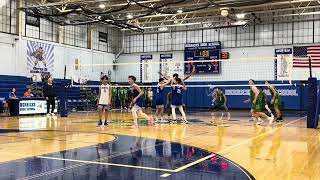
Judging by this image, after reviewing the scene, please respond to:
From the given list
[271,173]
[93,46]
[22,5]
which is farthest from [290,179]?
[93,46]

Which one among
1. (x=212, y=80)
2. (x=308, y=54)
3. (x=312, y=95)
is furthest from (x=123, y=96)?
(x=312, y=95)

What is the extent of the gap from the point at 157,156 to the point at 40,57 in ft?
66.3

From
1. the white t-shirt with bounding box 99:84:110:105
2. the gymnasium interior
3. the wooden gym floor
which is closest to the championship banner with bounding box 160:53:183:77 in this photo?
the gymnasium interior

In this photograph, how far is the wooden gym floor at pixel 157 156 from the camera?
5609 mm

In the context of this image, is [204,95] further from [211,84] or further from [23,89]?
[23,89]

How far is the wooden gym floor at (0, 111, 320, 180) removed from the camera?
561 centimetres

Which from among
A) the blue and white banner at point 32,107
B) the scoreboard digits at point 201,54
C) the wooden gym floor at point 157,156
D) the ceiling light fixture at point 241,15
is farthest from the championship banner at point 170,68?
the wooden gym floor at point 157,156

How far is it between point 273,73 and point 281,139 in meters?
18.3

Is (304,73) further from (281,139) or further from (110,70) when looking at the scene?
(281,139)

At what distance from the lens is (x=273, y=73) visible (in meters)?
27.7

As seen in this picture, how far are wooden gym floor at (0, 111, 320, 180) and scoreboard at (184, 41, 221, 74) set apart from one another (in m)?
19.3

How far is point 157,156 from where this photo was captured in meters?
7.18

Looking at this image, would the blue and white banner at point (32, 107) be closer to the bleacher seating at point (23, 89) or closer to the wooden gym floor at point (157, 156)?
the bleacher seating at point (23, 89)

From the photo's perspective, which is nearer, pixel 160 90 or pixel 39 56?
pixel 160 90
